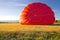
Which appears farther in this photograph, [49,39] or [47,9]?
[47,9]

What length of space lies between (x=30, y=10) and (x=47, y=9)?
3.22 meters

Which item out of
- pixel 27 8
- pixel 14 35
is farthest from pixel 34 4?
pixel 14 35

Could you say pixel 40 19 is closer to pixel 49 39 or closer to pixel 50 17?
pixel 50 17

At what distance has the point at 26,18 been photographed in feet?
115

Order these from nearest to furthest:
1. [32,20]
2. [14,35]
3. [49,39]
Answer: [49,39] → [14,35] → [32,20]

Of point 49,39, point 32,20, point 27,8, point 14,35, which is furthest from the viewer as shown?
point 27,8

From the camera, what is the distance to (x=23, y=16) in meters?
36.1

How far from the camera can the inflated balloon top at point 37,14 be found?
1355 inches

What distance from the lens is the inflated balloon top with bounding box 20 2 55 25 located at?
34.4 meters

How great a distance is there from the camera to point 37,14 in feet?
114

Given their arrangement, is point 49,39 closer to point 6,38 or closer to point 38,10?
→ point 6,38

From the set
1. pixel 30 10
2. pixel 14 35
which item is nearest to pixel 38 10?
pixel 30 10

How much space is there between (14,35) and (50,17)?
2007cm

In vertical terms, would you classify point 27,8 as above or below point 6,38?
above
